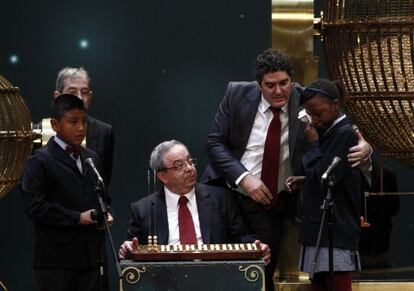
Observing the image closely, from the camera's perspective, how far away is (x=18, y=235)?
831cm

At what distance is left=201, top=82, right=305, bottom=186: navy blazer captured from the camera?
20.7 ft

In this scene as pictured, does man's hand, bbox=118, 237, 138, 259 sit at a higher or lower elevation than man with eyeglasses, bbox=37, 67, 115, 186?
lower

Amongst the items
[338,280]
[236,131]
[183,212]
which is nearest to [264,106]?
[236,131]

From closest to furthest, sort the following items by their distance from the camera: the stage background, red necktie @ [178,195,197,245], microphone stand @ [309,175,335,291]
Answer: microphone stand @ [309,175,335,291], red necktie @ [178,195,197,245], the stage background

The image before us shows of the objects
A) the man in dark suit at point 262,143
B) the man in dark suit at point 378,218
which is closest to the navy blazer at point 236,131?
the man in dark suit at point 262,143

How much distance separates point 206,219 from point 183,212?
123 mm

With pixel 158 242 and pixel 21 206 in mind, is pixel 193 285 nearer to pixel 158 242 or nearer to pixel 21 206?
pixel 158 242

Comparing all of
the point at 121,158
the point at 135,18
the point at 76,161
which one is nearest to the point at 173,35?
the point at 135,18

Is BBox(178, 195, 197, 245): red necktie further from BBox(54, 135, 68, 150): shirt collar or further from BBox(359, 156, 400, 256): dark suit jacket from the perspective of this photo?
BBox(359, 156, 400, 256): dark suit jacket

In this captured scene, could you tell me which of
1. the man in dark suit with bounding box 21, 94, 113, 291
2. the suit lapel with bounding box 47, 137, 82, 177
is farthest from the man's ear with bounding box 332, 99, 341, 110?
the suit lapel with bounding box 47, 137, 82, 177

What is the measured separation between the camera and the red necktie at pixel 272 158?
635 cm

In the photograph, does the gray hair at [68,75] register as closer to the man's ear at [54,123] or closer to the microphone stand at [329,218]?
the man's ear at [54,123]

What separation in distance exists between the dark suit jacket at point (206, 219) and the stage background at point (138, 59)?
1972mm

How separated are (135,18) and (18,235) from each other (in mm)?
1657
